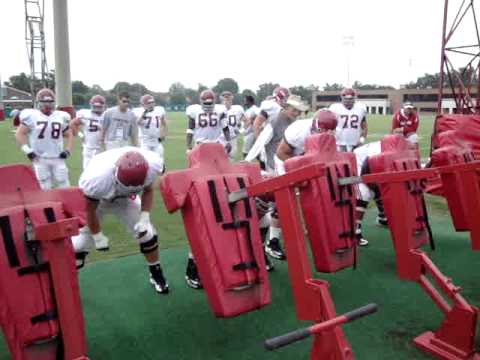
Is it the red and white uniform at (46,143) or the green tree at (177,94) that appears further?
the green tree at (177,94)

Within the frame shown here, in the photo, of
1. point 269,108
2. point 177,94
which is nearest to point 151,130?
point 269,108

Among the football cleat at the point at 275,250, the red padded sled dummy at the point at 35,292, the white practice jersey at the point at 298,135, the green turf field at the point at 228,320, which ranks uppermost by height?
the white practice jersey at the point at 298,135

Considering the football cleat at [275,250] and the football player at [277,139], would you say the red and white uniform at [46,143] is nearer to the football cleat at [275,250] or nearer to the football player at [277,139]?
the football player at [277,139]

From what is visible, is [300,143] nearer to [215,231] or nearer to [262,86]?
[215,231]

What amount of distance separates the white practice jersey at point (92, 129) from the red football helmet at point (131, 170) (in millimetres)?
6170

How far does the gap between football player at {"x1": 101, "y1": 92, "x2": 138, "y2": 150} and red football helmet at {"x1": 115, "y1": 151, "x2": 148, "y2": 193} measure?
18.1 ft

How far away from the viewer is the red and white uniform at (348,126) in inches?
326

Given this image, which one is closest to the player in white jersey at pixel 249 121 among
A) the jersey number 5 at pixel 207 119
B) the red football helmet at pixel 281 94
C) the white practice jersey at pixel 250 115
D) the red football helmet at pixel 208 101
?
the white practice jersey at pixel 250 115

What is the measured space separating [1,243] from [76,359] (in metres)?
0.65

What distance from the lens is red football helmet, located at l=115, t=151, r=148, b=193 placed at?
3211 millimetres

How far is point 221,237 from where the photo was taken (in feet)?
9.25

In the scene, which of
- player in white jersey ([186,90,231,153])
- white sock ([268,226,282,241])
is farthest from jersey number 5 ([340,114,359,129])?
white sock ([268,226,282,241])

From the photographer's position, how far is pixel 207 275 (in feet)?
9.26

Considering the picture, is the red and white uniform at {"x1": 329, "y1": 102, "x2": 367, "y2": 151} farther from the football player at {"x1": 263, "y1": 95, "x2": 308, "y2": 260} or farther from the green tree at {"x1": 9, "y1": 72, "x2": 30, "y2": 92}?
the green tree at {"x1": 9, "y1": 72, "x2": 30, "y2": 92}
